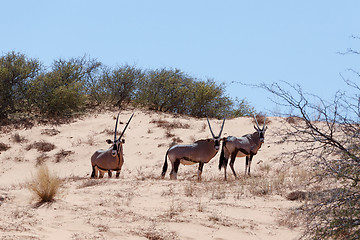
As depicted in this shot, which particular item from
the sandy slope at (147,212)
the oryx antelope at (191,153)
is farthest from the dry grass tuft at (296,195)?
the oryx antelope at (191,153)

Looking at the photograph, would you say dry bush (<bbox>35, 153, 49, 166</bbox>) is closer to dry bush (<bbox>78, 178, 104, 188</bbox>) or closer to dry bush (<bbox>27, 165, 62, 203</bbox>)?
dry bush (<bbox>78, 178, 104, 188</bbox>)

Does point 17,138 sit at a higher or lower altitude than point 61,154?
higher

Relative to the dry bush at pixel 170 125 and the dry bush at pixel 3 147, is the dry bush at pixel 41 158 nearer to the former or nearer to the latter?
the dry bush at pixel 3 147

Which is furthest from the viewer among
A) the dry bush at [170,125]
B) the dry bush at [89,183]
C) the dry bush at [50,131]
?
the dry bush at [50,131]

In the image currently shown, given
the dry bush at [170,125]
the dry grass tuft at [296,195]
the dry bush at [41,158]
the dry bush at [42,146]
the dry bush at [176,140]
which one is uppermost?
the dry bush at [170,125]

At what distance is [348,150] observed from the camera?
5637 mm

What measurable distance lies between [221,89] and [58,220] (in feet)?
78.7

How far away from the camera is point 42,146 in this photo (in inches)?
845

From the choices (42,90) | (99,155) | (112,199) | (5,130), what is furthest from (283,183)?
(42,90)

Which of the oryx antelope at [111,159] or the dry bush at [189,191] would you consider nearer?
the dry bush at [189,191]

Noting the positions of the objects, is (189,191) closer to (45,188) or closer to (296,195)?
(296,195)

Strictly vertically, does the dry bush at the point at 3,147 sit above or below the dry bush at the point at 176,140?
below

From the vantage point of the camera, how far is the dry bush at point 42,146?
21266mm

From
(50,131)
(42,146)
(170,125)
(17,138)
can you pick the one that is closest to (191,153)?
(170,125)
